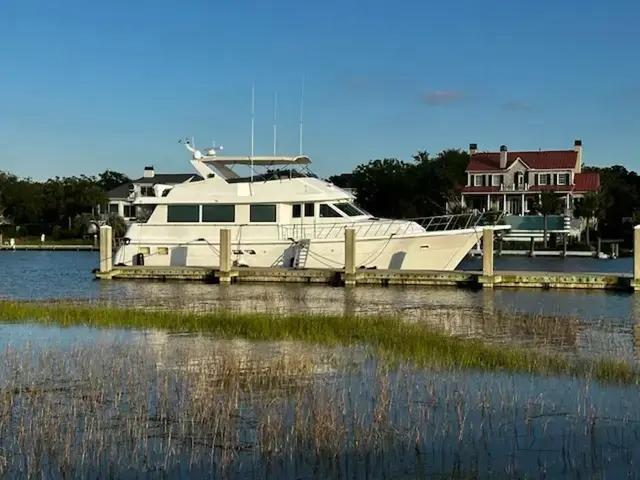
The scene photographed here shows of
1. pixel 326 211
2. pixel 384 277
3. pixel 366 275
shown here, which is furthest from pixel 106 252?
pixel 384 277

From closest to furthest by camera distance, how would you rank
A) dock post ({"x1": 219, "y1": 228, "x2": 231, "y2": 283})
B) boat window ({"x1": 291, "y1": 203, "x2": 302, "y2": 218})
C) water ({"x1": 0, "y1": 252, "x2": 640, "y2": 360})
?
water ({"x1": 0, "y1": 252, "x2": 640, "y2": 360})
dock post ({"x1": 219, "y1": 228, "x2": 231, "y2": 283})
boat window ({"x1": 291, "y1": 203, "x2": 302, "y2": 218})

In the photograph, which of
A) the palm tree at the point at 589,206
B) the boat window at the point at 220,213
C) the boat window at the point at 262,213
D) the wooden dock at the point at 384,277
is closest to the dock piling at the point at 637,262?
the wooden dock at the point at 384,277

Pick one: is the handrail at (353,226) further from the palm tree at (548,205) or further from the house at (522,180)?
the house at (522,180)

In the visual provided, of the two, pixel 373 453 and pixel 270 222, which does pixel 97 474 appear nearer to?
pixel 373 453

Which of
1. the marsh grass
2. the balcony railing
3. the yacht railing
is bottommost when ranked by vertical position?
the marsh grass

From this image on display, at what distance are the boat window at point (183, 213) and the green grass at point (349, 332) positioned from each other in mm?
11926

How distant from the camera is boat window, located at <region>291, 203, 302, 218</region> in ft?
102

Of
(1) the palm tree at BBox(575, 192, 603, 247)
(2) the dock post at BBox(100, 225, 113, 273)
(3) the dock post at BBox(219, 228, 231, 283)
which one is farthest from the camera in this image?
(1) the palm tree at BBox(575, 192, 603, 247)

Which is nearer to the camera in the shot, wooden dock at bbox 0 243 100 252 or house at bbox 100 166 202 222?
wooden dock at bbox 0 243 100 252

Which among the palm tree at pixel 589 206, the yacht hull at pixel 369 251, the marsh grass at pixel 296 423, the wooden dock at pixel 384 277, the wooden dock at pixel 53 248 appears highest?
the palm tree at pixel 589 206

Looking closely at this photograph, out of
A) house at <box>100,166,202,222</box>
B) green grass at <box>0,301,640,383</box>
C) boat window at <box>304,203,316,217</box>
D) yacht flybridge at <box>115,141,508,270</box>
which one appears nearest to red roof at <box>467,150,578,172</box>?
house at <box>100,166,202,222</box>

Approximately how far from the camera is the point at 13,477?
7363 mm

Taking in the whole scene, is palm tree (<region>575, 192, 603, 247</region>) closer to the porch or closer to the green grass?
the porch

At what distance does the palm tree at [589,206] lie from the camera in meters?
59.2
